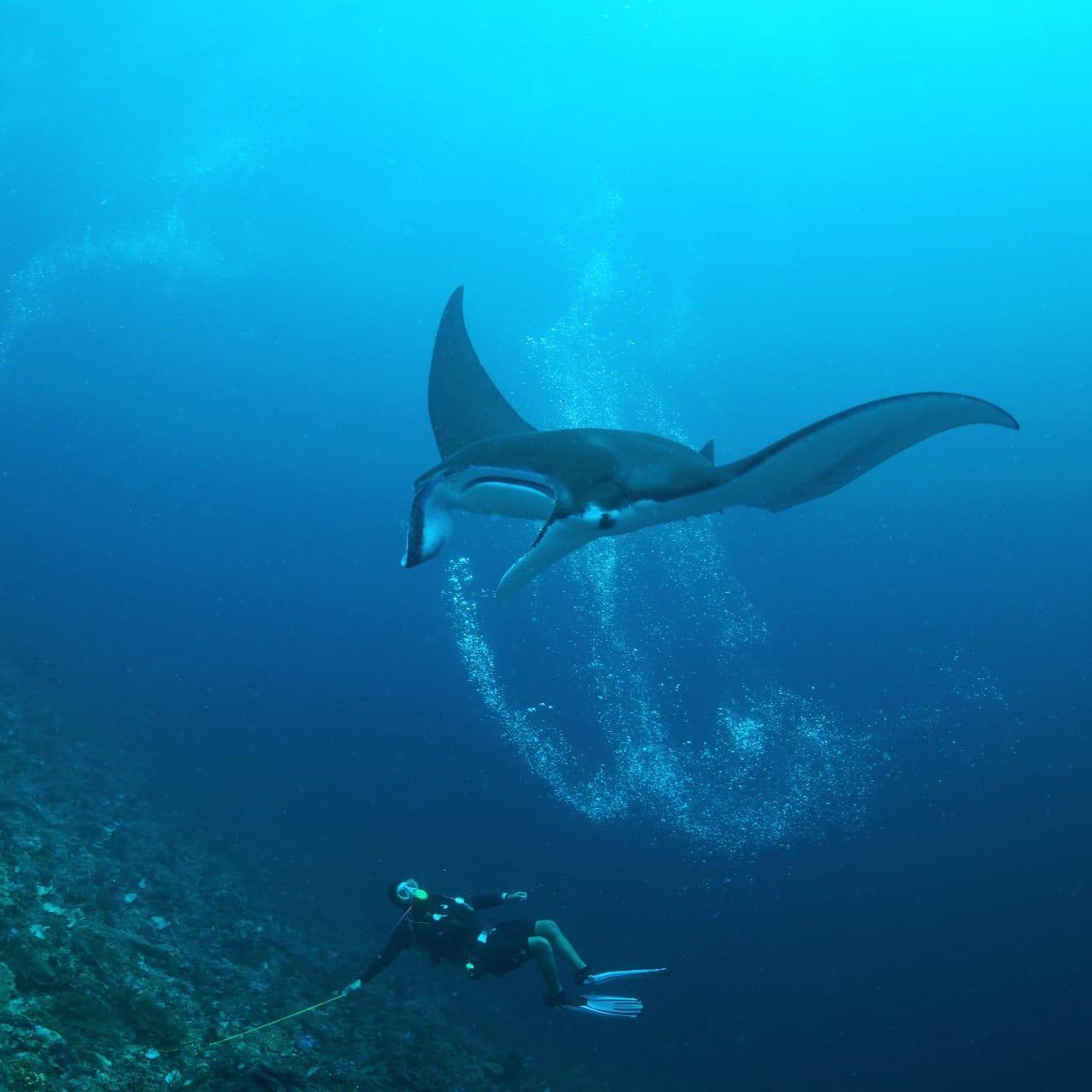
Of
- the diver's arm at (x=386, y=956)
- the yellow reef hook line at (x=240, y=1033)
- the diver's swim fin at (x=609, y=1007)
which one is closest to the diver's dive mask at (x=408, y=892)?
the diver's arm at (x=386, y=956)

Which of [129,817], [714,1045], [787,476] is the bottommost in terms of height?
[714,1045]

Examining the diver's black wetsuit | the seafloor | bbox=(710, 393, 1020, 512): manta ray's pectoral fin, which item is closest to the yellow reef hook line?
the seafloor

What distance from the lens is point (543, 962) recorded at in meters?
7.14

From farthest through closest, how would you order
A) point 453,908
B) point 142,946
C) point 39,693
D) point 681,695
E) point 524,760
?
point 524,760 < point 681,695 < point 39,693 < point 453,908 < point 142,946

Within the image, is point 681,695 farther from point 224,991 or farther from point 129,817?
point 224,991

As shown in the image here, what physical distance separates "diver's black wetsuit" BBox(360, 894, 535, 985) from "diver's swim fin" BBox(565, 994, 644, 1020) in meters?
0.72

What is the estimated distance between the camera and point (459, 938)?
6.99 meters

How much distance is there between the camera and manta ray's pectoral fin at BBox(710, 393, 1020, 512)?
10.6ft

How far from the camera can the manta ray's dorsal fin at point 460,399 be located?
5371 millimetres

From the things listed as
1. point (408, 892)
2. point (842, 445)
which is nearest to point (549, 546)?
point (842, 445)

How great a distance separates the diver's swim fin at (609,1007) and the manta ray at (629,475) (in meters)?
5.37

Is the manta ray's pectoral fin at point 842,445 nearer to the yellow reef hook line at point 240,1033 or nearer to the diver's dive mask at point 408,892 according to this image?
the yellow reef hook line at point 240,1033

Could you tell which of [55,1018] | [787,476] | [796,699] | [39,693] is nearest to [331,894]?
[39,693]

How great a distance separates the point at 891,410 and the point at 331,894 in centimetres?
1408
